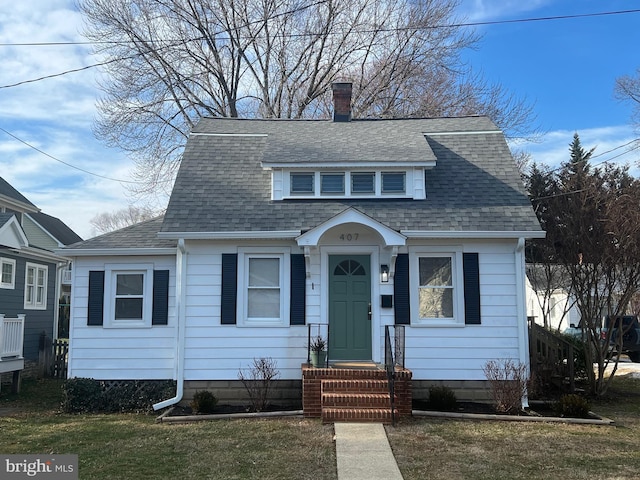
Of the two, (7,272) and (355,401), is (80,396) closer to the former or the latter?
(355,401)

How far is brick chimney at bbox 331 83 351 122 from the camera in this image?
1454 centimetres

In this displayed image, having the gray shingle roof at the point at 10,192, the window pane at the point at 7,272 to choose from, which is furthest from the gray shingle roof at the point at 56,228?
the window pane at the point at 7,272

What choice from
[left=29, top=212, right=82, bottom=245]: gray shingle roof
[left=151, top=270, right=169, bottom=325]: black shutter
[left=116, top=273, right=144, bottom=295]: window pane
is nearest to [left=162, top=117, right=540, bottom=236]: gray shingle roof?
[left=151, top=270, right=169, bottom=325]: black shutter

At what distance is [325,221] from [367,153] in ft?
7.42

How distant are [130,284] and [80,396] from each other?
2.28 metres

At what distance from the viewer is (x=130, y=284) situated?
11359 millimetres

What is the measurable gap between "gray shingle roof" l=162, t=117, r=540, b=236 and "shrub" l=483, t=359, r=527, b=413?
99.6 inches

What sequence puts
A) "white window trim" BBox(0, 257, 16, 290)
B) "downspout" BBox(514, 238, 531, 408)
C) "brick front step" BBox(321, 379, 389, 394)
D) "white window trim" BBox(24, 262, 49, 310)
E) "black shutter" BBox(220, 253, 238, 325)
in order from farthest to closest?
"white window trim" BBox(24, 262, 49, 310) → "white window trim" BBox(0, 257, 16, 290) → "black shutter" BBox(220, 253, 238, 325) → "downspout" BBox(514, 238, 531, 408) → "brick front step" BBox(321, 379, 389, 394)

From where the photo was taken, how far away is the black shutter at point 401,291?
A: 10.7 m

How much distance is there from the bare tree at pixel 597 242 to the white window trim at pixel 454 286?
9.59 feet

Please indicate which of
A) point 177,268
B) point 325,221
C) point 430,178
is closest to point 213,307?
point 177,268

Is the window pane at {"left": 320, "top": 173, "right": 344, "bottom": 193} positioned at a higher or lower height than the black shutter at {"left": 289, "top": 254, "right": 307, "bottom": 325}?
higher

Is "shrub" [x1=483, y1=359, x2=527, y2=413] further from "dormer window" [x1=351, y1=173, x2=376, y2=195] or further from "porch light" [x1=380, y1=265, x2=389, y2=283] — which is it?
"dormer window" [x1=351, y1=173, x2=376, y2=195]

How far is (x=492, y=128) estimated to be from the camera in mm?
13438
